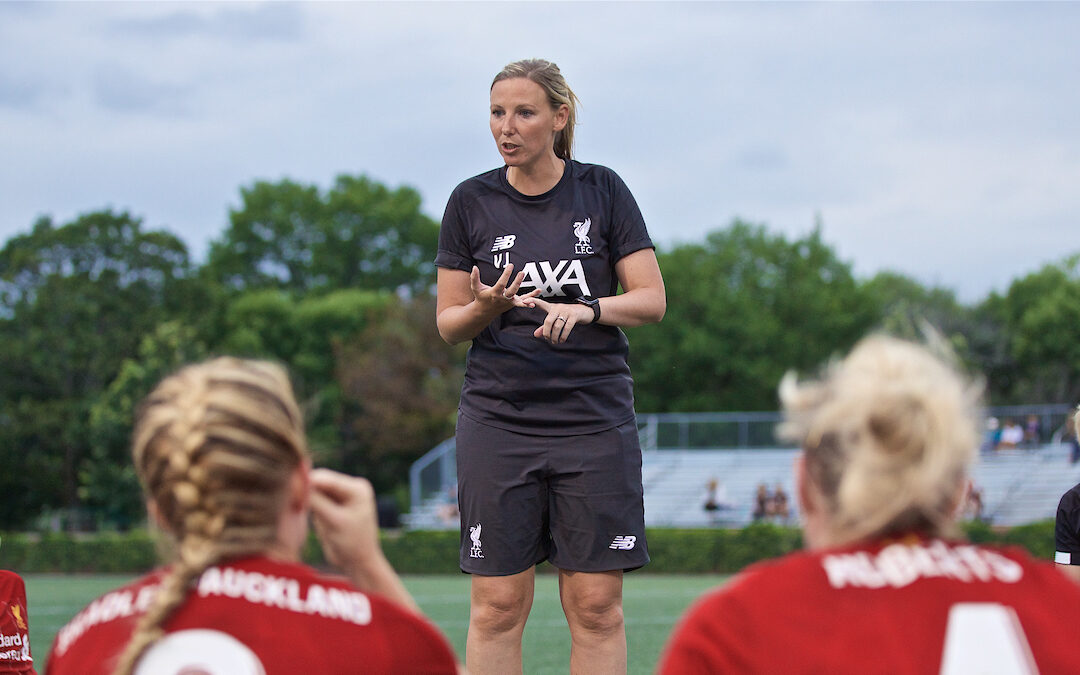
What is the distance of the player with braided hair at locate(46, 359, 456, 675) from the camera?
1.90 metres

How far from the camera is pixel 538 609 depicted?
13055mm

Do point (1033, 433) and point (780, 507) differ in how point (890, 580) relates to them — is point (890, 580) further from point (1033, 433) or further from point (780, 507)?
point (1033, 433)

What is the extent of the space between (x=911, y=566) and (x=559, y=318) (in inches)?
102

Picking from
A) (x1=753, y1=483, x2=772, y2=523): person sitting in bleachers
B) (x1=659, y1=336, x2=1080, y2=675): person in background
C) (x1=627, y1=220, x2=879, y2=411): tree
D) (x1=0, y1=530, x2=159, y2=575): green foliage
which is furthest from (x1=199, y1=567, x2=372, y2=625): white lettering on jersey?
(x1=627, y1=220, x2=879, y2=411): tree

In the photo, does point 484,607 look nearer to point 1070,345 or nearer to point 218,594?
point 218,594

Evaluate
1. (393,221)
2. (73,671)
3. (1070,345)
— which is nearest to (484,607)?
(73,671)

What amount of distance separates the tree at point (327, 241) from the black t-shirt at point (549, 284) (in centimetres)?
6054

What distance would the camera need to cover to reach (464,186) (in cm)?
505

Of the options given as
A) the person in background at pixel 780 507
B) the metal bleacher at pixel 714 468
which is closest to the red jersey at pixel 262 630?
the person in background at pixel 780 507

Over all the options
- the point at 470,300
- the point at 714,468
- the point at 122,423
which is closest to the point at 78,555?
the point at 122,423

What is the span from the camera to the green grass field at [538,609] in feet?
29.2

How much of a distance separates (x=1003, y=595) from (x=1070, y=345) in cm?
5919

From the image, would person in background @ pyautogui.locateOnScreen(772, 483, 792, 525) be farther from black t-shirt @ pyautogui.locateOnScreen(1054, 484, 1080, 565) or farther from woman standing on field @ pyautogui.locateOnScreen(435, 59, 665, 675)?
woman standing on field @ pyautogui.locateOnScreen(435, 59, 665, 675)

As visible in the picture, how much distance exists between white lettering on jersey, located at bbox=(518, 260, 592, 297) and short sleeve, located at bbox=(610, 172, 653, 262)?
0.66 ft
